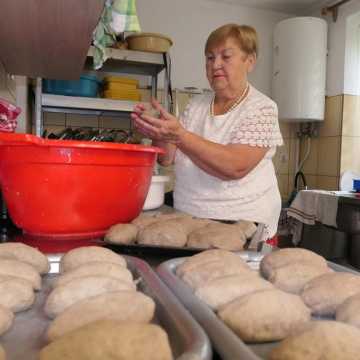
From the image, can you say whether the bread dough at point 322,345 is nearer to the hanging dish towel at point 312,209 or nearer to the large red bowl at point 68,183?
the large red bowl at point 68,183

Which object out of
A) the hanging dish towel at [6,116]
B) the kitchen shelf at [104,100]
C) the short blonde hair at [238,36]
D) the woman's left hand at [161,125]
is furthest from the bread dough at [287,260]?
the kitchen shelf at [104,100]

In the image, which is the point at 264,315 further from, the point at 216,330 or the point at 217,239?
the point at 217,239

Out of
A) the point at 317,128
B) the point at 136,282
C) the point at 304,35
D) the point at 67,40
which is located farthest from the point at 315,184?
the point at 136,282

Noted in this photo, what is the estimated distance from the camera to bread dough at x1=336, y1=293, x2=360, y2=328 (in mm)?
338

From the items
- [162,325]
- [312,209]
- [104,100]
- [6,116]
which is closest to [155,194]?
[6,116]

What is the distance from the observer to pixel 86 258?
0.49 metres

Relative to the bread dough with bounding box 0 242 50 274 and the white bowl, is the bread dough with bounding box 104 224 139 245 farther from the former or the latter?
the white bowl

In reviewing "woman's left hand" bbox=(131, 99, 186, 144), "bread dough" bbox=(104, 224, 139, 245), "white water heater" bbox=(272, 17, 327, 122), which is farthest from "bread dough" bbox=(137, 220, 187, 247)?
"white water heater" bbox=(272, 17, 327, 122)

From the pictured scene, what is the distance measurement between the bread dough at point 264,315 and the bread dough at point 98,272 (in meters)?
0.13

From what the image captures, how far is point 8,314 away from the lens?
1.16 feet

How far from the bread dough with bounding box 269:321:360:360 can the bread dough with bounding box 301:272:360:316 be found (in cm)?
9

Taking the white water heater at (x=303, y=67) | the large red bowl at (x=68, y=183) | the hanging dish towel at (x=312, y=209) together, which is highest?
the white water heater at (x=303, y=67)

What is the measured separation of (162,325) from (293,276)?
0.58 feet

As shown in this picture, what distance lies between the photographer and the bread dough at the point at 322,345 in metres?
0.27
